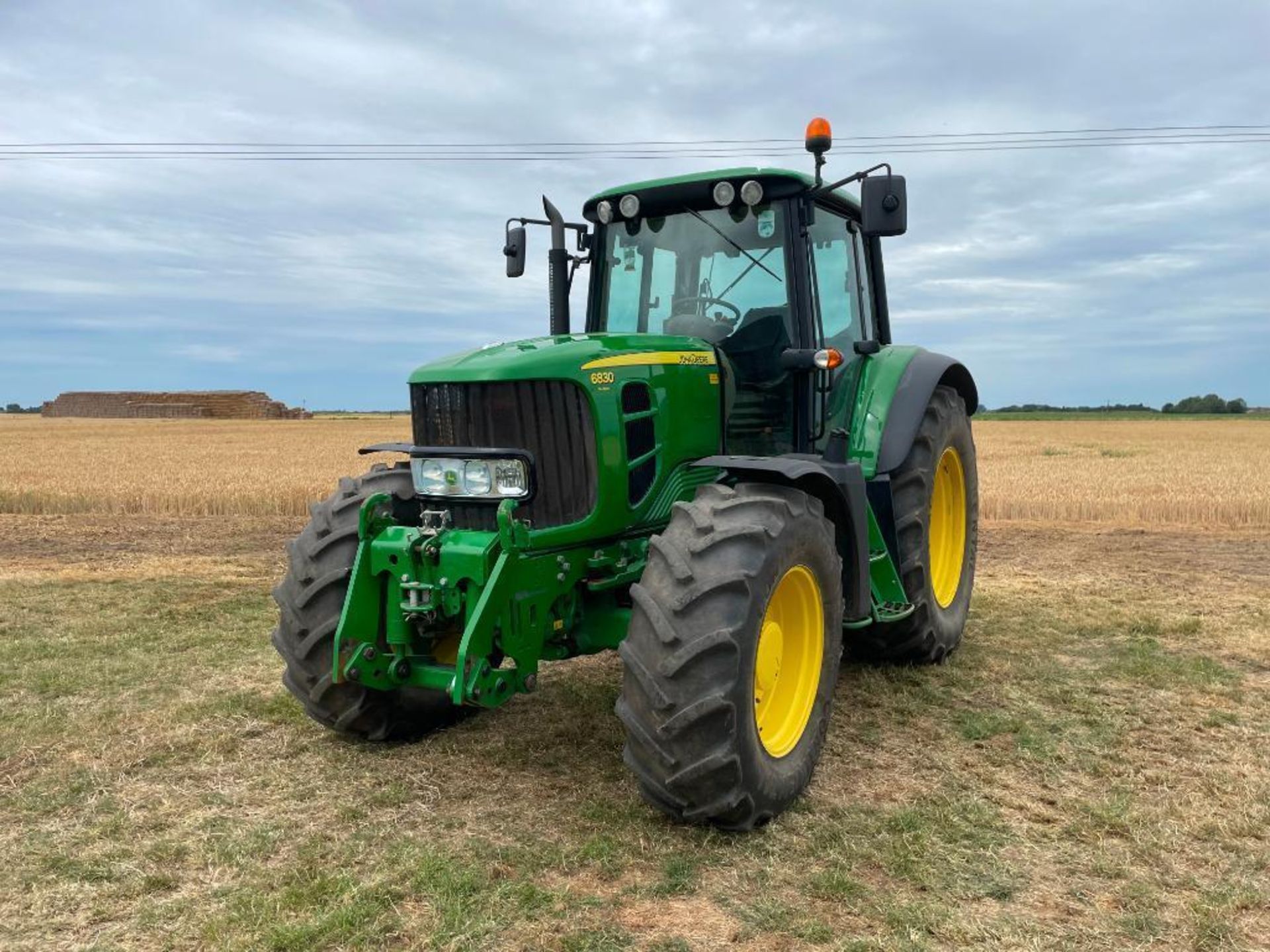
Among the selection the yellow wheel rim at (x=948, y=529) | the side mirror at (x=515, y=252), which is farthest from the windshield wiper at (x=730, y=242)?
the yellow wheel rim at (x=948, y=529)

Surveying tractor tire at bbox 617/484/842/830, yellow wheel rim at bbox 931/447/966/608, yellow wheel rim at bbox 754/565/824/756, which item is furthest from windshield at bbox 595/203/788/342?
yellow wheel rim at bbox 931/447/966/608

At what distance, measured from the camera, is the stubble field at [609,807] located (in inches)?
119

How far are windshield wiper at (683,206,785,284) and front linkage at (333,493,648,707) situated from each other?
166cm

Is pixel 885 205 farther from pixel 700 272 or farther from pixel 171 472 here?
pixel 171 472

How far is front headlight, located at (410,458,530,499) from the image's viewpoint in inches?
155

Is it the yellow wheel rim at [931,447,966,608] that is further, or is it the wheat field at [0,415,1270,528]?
the wheat field at [0,415,1270,528]

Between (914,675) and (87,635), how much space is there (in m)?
5.45

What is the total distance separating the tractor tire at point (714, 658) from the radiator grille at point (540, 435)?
1.58ft

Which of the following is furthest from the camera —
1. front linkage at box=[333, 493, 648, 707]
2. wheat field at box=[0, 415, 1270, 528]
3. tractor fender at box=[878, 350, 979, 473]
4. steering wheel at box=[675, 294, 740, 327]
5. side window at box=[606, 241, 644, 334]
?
wheat field at box=[0, 415, 1270, 528]

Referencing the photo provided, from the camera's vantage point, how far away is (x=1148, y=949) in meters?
2.87

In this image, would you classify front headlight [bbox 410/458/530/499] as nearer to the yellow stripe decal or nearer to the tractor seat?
the yellow stripe decal

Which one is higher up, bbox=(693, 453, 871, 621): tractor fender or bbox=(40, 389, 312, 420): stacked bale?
bbox=(40, 389, 312, 420): stacked bale

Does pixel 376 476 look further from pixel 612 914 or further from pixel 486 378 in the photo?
pixel 612 914

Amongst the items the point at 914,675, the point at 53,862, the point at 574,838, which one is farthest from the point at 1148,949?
the point at 53,862
